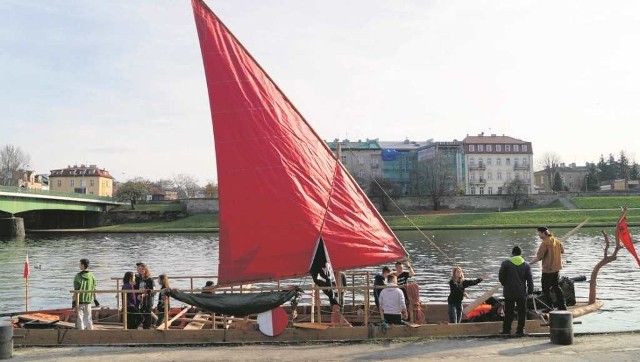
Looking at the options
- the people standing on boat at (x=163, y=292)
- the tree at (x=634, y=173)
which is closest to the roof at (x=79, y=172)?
the tree at (x=634, y=173)

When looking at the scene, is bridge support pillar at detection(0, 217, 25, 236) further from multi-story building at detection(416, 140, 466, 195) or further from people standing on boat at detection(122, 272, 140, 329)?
multi-story building at detection(416, 140, 466, 195)

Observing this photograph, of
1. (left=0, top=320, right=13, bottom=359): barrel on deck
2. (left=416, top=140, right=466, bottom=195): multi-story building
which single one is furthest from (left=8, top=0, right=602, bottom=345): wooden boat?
(left=416, top=140, right=466, bottom=195): multi-story building

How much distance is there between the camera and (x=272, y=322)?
1570 centimetres

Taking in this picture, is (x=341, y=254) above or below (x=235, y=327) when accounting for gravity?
above

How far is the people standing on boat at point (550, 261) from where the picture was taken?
53.4 ft

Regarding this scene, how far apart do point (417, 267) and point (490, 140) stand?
133 meters

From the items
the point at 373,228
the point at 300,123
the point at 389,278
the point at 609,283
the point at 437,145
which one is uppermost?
the point at 437,145

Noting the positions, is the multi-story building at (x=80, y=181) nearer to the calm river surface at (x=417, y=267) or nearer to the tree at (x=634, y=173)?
the calm river surface at (x=417, y=267)

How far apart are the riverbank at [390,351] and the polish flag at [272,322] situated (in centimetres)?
53

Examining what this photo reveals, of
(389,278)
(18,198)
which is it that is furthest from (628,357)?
(18,198)

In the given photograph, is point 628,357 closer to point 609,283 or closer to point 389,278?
point 389,278

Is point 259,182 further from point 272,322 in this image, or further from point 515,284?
point 515,284

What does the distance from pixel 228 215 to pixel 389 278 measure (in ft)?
15.4

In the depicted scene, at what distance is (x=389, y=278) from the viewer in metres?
16.3
